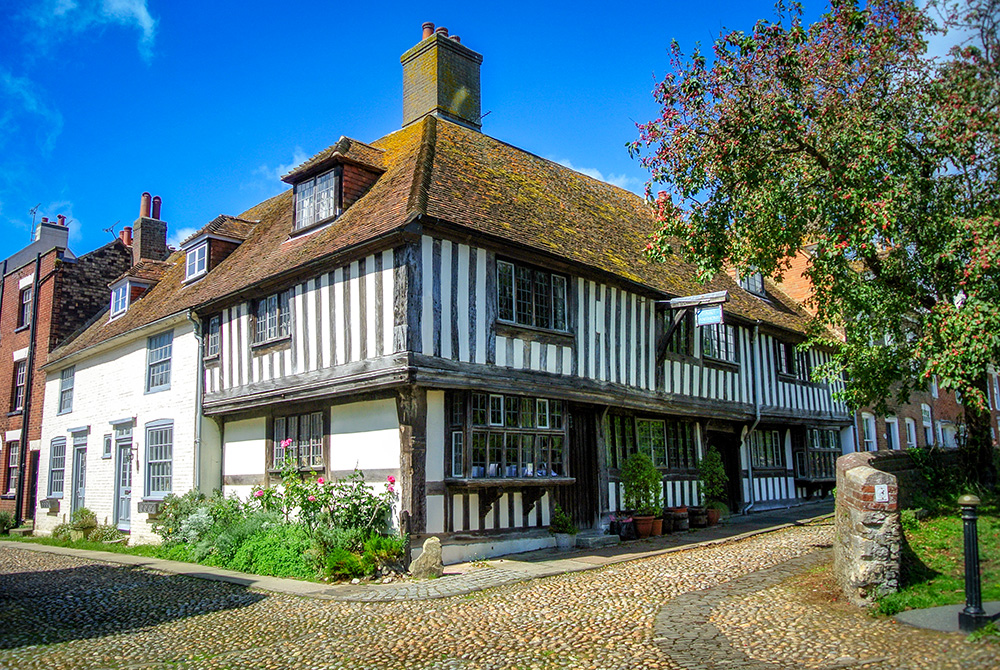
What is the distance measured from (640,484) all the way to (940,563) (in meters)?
6.45

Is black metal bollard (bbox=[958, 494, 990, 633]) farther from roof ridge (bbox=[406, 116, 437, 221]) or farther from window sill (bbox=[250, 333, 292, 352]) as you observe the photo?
window sill (bbox=[250, 333, 292, 352])

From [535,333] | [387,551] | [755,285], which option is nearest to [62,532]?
[387,551]

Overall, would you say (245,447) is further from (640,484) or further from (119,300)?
(119,300)

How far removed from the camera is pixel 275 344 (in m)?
13.4

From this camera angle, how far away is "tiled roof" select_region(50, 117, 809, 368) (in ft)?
39.8

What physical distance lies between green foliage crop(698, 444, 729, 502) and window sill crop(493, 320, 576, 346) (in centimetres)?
537

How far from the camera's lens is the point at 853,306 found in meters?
10.7

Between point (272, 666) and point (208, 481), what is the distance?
9555 mm

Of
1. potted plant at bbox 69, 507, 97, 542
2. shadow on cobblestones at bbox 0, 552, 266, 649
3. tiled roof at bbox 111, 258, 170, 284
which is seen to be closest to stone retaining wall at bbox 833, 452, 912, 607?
shadow on cobblestones at bbox 0, 552, 266, 649

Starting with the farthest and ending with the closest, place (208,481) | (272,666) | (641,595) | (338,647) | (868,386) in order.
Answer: (208,481)
(868,386)
(641,595)
(338,647)
(272,666)

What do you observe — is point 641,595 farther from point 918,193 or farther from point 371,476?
point 918,193

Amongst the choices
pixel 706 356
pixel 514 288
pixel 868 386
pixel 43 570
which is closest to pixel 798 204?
pixel 868 386

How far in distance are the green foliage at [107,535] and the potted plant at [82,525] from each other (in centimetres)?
21

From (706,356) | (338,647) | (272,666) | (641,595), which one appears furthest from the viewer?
(706,356)
